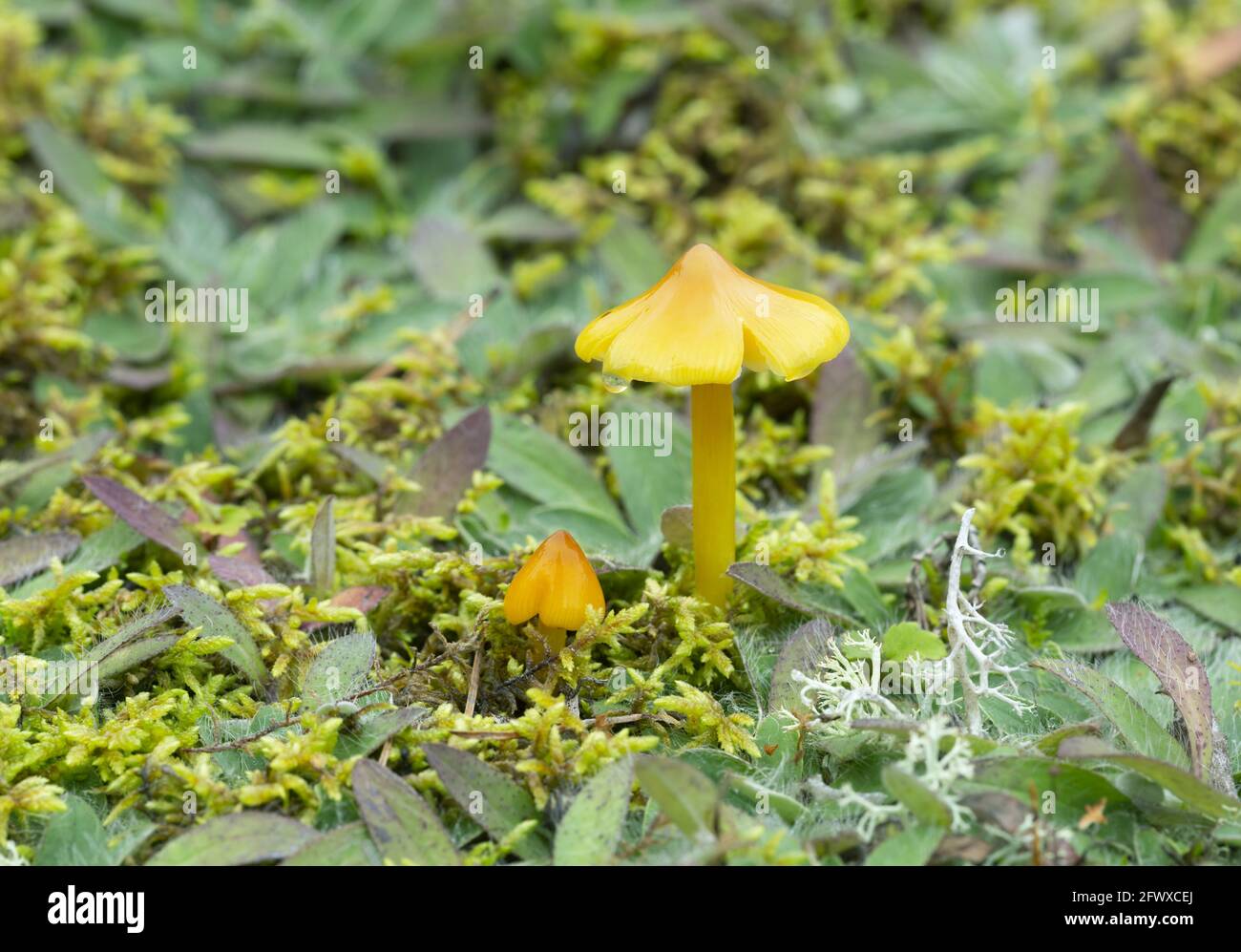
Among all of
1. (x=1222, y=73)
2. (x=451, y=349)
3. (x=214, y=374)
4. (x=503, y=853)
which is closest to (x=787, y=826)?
(x=503, y=853)

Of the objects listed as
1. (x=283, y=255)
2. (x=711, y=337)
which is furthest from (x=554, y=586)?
(x=283, y=255)

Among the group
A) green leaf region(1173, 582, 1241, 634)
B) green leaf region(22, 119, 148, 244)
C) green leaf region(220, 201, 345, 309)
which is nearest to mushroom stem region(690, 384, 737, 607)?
green leaf region(1173, 582, 1241, 634)

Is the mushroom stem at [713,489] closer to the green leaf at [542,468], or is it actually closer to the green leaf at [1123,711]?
the green leaf at [542,468]

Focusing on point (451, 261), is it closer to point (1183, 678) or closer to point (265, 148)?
point (265, 148)

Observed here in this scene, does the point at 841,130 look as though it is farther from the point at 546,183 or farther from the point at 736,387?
the point at 736,387

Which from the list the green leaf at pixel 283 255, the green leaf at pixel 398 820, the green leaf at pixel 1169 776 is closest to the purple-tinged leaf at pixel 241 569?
the green leaf at pixel 398 820

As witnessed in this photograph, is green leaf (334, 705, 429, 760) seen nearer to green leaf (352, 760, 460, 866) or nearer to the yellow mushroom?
green leaf (352, 760, 460, 866)

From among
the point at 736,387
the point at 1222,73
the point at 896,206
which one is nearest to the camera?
the point at 736,387
